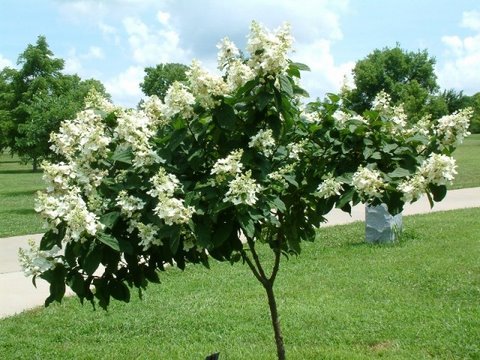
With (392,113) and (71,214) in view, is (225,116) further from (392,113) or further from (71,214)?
(392,113)

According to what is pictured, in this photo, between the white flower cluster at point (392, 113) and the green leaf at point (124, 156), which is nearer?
the green leaf at point (124, 156)

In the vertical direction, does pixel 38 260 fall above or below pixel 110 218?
below

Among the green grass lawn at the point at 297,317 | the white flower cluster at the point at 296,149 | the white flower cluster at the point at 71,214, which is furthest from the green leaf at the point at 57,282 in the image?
the green grass lawn at the point at 297,317

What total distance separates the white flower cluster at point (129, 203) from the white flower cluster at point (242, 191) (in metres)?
0.36

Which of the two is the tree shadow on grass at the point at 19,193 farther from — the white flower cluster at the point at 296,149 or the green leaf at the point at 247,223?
the green leaf at the point at 247,223

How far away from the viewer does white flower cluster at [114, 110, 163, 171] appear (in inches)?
98.6

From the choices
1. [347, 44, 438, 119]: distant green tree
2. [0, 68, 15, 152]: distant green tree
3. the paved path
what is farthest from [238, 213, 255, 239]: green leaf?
[347, 44, 438, 119]: distant green tree

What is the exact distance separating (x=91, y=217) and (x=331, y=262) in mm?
5923

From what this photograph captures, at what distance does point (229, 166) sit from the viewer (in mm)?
2377

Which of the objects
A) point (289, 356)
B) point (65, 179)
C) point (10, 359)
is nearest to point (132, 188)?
point (65, 179)

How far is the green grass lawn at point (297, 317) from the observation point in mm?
4879

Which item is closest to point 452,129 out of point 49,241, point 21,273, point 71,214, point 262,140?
point 262,140

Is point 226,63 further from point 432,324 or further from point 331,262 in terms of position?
point 331,262

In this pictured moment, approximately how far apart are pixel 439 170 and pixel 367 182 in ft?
1.00
